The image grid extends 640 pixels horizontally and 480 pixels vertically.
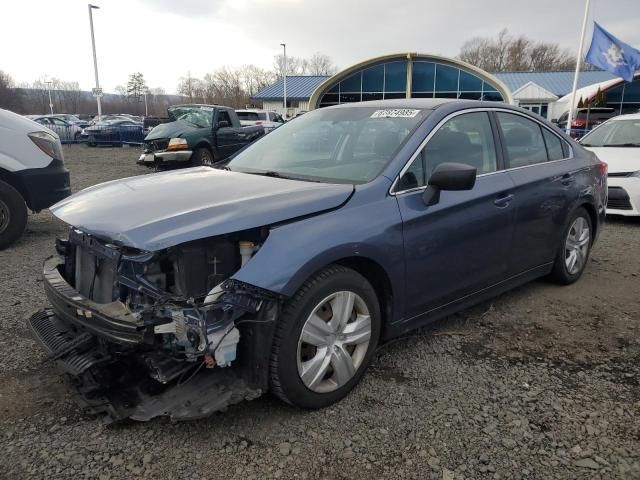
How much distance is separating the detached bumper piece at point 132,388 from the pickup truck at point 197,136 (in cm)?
991

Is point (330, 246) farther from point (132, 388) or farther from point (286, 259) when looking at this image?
point (132, 388)

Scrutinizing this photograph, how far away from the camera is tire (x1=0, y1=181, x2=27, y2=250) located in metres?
5.46

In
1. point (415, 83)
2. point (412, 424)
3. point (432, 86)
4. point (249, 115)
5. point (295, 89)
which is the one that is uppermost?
point (295, 89)

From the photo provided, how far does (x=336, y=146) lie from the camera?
342 cm

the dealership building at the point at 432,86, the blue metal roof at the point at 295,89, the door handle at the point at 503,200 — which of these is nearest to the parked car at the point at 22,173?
the door handle at the point at 503,200

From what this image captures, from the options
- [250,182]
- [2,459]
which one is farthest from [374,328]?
[2,459]

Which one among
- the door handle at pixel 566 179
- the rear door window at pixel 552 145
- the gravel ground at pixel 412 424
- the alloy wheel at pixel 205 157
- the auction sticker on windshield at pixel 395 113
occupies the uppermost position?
the auction sticker on windshield at pixel 395 113

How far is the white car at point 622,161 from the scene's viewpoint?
A: 23.0 ft

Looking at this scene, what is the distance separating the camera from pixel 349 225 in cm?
260

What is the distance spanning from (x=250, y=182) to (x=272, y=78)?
253 ft

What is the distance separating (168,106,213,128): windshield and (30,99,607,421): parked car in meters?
10.4

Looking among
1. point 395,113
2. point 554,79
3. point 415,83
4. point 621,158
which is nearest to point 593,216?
point 395,113

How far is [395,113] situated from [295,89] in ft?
153

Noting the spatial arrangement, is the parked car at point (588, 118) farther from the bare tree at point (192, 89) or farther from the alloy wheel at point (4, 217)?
the bare tree at point (192, 89)
